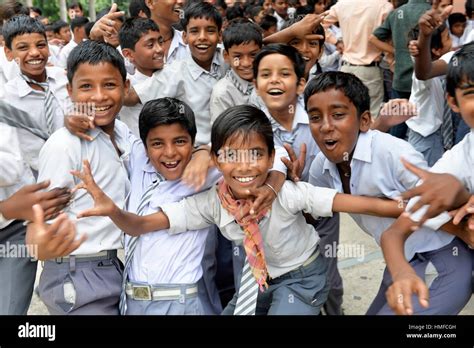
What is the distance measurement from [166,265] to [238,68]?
2.87 feet

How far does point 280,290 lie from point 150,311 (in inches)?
14.5

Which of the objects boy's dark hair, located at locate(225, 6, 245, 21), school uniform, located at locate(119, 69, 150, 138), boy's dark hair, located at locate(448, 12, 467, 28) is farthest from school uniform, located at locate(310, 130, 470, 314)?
boy's dark hair, located at locate(225, 6, 245, 21)

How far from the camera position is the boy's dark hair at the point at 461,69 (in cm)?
142

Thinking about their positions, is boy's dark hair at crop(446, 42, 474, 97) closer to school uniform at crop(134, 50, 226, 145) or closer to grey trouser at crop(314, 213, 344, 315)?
grey trouser at crop(314, 213, 344, 315)

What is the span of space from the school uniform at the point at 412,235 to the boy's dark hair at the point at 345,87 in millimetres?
89

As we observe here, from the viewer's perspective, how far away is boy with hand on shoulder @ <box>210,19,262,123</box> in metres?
2.05

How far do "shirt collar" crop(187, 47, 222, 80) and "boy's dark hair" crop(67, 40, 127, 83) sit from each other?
0.52m

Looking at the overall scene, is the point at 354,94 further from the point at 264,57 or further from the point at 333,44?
the point at 333,44

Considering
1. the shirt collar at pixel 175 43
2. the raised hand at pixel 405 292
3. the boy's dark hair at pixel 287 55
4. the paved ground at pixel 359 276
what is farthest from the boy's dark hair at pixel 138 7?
the raised hand at pixel 405 292

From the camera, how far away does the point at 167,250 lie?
1.58m

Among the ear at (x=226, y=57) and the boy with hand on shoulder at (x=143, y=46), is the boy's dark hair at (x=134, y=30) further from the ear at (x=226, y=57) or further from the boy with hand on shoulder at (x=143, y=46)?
the ear at (x=226, y=57)

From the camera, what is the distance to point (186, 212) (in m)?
1.56

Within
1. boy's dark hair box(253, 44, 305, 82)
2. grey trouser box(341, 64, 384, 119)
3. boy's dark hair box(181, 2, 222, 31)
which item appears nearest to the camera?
boy's dark hair box(253, 44, 305, 82)
